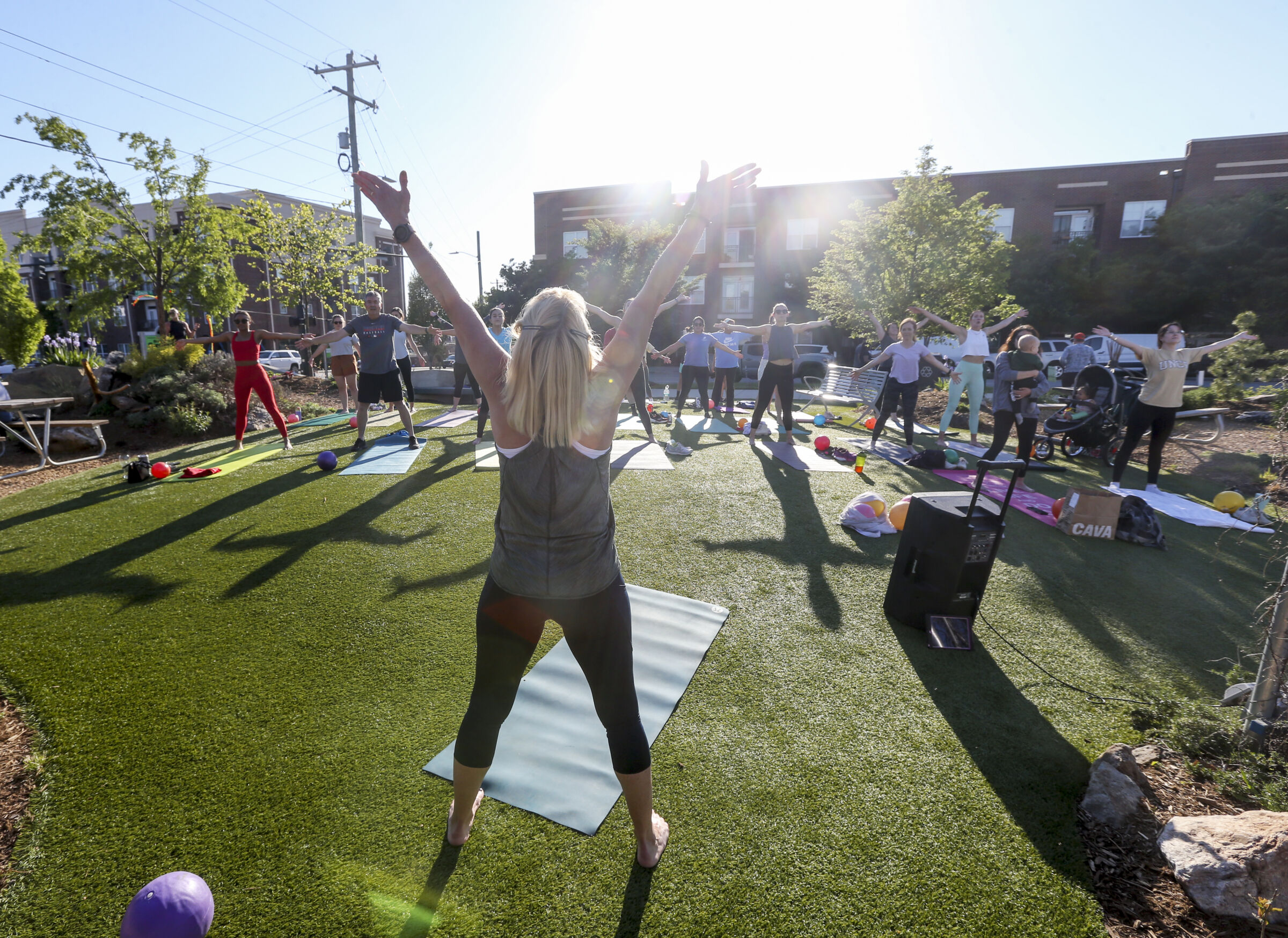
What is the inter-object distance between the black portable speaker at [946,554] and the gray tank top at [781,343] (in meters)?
5.03

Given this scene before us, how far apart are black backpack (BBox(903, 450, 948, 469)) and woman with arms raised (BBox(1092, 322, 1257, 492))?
193 cm

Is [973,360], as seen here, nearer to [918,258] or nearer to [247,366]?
[247,366]

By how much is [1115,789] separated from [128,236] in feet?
78.4

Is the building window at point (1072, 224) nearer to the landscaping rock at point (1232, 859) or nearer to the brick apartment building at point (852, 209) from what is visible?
the brick apartment building at point (852, 209)

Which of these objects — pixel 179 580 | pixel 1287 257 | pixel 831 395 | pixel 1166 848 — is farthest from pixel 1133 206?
pixel 179 580

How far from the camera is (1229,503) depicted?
22.3 feet

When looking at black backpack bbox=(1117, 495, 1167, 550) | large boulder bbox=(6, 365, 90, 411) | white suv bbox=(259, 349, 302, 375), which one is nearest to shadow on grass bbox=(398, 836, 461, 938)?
black backpack bbox=(1117, 495, 1167, 550)

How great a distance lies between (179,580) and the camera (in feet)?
14.0

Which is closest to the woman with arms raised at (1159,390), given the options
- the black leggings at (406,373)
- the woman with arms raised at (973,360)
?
the woman with arms raised at (973,360)

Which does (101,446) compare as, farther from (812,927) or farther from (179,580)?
(812,927)

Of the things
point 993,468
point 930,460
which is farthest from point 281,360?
point 993,468

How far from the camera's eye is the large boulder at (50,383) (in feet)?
36.9

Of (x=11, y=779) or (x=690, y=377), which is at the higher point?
(x=690, y=377)

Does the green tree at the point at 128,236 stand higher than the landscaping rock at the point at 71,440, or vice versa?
the green tree at the point at 128,236
